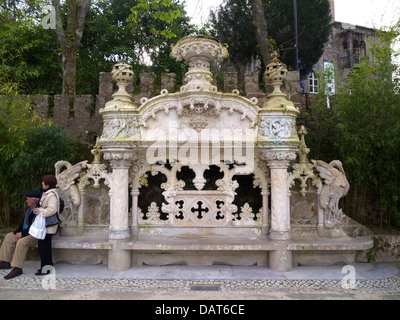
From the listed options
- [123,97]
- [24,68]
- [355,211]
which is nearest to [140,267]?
[123,97]

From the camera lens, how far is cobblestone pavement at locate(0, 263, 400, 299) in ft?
12.0

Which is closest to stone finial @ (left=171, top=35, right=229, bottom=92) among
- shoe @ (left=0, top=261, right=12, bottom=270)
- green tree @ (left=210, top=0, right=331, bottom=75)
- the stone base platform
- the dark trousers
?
the stone base platform

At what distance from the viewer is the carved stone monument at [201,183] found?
14.3 ft

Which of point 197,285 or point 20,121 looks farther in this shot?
point 20,121

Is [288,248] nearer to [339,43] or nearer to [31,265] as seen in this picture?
[31,265]

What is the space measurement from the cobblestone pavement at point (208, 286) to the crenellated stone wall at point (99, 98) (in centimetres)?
329

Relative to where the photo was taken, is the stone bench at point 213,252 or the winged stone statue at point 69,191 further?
the winged stone statue at point 69,191

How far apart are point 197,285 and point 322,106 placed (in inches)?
172

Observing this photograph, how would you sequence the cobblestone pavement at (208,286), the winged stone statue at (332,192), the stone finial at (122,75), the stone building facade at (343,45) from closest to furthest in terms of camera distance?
the cobblestone pavement at (208,286)
the stone finial at (122,75)
the winged stone statue at (332,192)
the stone building facade at (343,45)

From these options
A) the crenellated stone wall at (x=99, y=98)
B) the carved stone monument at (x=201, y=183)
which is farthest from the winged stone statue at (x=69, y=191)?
the crenellated stone wall at (x=99, y=98)

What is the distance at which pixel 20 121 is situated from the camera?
498cm

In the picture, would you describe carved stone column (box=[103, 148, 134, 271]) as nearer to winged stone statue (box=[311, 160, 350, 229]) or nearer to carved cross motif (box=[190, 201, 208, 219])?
carved cross motif (box=[190, 201, 208, 219])

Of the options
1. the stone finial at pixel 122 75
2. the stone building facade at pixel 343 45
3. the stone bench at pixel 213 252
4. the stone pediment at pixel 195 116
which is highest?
the stone building facade at pixel 343 45

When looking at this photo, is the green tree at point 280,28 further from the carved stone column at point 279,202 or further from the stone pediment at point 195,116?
the carved stone column at point 279,202
